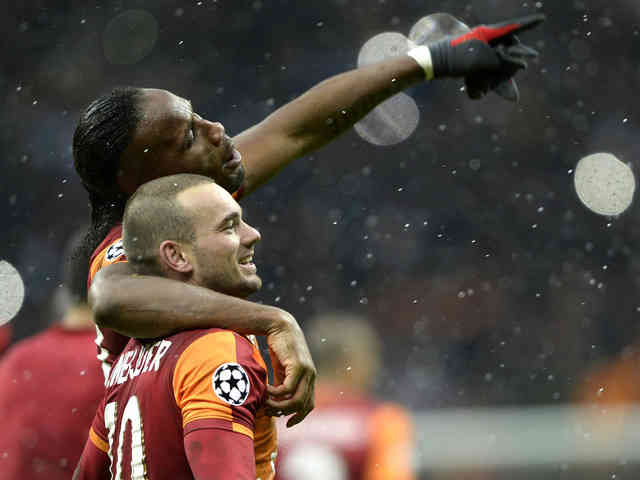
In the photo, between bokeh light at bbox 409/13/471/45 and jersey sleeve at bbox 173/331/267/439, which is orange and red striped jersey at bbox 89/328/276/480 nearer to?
jersey sleeve at bbox 173/331/267/439

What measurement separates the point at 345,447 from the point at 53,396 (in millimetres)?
1558

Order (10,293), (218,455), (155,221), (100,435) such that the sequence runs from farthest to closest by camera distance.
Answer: (10,293), (100,435), (155,221), (218,455)

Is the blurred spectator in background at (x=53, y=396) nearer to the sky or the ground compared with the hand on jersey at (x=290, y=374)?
nearer to the ground

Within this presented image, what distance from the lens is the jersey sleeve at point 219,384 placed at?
6.81 feet

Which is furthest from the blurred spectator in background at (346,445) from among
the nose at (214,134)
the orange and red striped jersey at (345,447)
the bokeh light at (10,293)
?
the bokeh light at (10,293)

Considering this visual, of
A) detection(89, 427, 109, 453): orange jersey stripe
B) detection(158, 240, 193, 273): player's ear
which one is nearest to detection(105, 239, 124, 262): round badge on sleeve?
detection(158, 240, 193, 273): player's ear

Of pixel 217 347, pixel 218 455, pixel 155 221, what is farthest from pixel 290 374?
pixel 155 221

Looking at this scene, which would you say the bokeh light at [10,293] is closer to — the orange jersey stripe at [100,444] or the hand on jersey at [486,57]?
the hand on jersey at [486,57]

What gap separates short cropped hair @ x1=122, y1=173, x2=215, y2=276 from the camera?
2385 mm

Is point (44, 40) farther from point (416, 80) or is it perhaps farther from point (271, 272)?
point (416, 80)

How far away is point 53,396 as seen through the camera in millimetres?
3736

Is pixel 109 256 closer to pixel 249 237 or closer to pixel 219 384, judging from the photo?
pixel 249 237

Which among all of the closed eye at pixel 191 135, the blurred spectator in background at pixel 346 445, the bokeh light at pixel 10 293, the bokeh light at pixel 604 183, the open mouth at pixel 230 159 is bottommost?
the bokeh light at pixel 604 183

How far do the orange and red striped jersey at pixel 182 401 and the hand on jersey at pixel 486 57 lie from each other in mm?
1512
